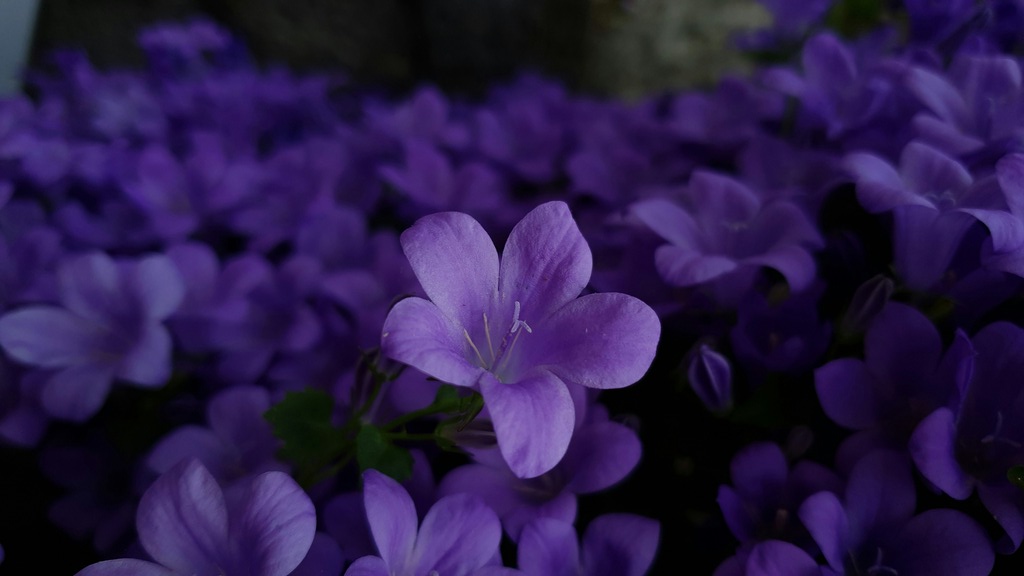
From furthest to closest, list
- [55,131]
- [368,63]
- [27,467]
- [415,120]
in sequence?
[368,63] → [415,120] → [55,131] → [27,467]

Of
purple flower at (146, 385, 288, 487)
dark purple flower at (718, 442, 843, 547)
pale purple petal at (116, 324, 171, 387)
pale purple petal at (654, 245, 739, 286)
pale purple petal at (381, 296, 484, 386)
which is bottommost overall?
purple flower at (146, 385, 288, 487)

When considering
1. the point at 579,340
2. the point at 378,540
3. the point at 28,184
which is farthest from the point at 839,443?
the point at 28,184

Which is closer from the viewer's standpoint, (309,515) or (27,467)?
(309,515)

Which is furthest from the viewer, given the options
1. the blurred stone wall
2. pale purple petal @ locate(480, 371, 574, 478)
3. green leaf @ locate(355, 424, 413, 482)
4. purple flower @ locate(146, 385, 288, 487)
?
the blurred stone wall

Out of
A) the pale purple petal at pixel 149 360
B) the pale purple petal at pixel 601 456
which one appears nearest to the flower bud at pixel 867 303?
the pale purple petal at pixel 601 456

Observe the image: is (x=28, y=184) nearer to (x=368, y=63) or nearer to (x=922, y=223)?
(x=922, y=223)

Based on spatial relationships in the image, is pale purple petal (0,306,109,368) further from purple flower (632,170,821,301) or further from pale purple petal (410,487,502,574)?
purple flower (632,170,821,301)

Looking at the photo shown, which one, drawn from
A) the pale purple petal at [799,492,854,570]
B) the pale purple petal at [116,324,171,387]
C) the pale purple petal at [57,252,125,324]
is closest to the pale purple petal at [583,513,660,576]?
the pale purple petal at [799,492,854,570]

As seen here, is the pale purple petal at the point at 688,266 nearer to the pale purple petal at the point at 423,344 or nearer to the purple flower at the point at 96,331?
the pale purple petal at the point at 423,344

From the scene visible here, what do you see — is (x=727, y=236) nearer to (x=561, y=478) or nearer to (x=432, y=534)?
(x=561, y=478)
